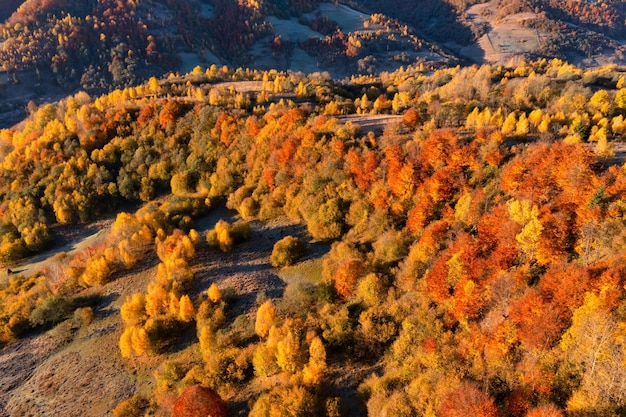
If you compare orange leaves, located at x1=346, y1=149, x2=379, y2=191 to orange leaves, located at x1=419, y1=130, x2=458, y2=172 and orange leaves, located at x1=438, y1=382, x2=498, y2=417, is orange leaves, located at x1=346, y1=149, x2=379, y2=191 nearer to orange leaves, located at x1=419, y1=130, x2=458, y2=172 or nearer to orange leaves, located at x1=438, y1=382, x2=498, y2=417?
orange leaves, located at x1=419, y1=130, x2=458, y2=172

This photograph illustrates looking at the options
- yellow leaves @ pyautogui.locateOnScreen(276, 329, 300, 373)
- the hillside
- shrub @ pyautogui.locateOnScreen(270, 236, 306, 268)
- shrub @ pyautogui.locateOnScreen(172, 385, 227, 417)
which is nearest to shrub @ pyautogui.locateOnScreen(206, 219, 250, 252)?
the hillside

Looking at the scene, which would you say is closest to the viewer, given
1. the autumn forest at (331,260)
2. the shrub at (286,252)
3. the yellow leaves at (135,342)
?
the autumn forest at (331,260)

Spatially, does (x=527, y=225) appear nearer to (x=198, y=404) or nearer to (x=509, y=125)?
(x=509, y=125)

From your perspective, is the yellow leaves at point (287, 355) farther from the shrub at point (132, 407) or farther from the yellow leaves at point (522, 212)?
the yellow leaves at point (522, 212)

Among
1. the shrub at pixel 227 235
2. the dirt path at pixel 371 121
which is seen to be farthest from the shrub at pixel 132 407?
the dirt path at pixel 371 121

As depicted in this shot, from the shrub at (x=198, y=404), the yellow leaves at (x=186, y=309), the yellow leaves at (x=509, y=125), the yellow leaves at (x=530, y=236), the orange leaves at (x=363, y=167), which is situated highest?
the yellow leaves at (x=509, y=125)

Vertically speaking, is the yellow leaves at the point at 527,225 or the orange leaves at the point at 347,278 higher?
the yellow leaves at the point at 527,225
